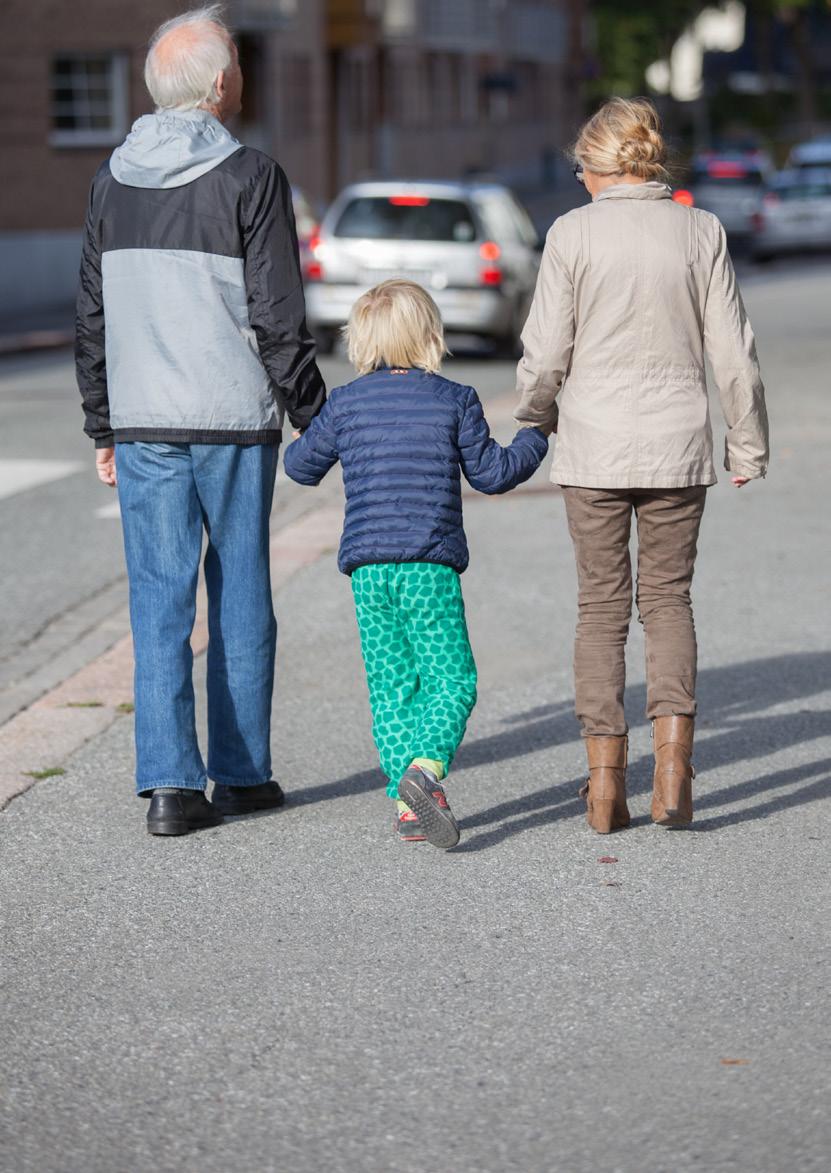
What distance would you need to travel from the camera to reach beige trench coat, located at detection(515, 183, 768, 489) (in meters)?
5.11

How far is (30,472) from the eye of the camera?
497 inches

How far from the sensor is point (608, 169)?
516cm

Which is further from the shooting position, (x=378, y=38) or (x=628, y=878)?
(x=378, y=38)

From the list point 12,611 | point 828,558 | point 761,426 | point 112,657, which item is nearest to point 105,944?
point 761,426

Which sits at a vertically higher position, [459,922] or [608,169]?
[608,169]

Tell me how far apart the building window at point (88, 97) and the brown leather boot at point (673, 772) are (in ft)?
88.4

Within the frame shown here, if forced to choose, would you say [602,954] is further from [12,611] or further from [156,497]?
[12,611]

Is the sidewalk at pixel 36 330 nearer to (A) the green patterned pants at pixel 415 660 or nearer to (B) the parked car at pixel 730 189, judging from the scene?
(B) the parked car at pixel 730 189

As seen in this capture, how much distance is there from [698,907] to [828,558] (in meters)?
4.96

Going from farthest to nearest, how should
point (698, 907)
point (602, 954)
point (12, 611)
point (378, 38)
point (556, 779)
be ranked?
point (378, 38) < point (12, 611) < point (556, 779) < point (698, 907) < point (602, 954)

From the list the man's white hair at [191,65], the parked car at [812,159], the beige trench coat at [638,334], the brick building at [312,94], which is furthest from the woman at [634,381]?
the parked car at [812,159]


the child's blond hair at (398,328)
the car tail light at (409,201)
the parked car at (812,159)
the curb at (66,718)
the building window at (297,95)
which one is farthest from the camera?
the parked car at (812,159)

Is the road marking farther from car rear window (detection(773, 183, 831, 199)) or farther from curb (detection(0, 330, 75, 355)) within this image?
car rear window (detection(773, 183, 831, 199))

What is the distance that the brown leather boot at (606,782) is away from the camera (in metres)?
5.23
